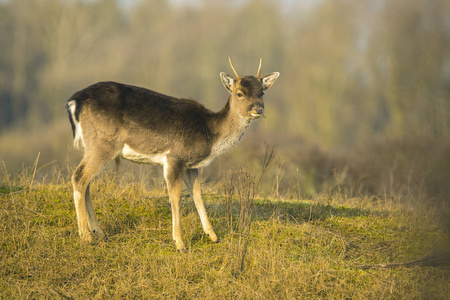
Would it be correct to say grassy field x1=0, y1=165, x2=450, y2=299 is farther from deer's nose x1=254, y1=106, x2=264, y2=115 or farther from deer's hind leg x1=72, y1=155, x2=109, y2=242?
deer's nose x1=254, y1=106, x2=264, y2=115

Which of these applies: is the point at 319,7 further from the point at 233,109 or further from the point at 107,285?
the point at 107,285

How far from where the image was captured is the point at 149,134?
6.75m

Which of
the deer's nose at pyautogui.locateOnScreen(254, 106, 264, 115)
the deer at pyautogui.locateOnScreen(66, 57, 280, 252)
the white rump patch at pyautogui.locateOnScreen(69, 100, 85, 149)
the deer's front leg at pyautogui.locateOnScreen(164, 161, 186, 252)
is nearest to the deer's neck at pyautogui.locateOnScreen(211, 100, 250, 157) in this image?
the deer at pyautogui.locateOnScreen(66, 57, 280, 252)

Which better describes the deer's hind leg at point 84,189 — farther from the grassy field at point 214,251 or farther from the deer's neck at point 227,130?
the deer's neck at point 227,130

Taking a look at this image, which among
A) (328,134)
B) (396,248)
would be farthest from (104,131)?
(328,134)

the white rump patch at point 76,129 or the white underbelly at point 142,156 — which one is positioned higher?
the white rump patch at point 76,129

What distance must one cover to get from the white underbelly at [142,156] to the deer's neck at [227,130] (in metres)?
0.77

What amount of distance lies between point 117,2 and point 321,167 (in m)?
31.1

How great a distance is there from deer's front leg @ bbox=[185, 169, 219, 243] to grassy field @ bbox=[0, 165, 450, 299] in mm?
142

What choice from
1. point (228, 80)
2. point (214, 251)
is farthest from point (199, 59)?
point (214, 251)

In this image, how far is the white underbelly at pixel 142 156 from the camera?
22.1ft

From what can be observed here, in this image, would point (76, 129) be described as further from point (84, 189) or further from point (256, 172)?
point (256, 172)

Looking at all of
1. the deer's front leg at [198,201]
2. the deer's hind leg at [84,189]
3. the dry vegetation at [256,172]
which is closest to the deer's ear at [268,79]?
the dry vegetation at [256,172]

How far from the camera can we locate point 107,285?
17.1ft
